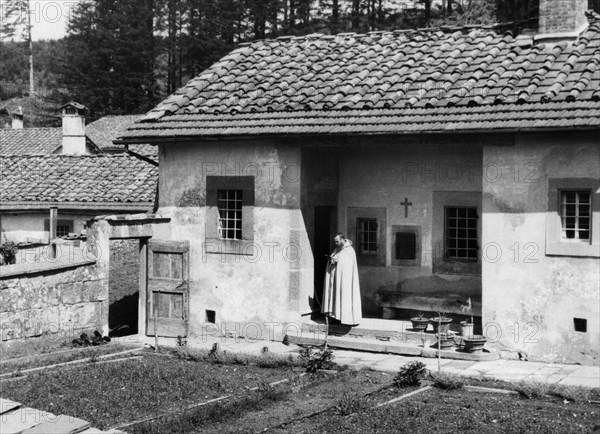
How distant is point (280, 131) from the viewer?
57.0ft

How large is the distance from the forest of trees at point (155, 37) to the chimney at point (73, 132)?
13.7 meters

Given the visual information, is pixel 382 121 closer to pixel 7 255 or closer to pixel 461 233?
pixel 461 233

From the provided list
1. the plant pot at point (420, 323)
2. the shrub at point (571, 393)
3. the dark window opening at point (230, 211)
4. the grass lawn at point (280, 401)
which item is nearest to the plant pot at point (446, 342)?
the plant pot at point (420, 323)

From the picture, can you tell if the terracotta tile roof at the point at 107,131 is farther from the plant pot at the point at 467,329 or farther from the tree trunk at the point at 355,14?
the plant pot at the point at 467,329

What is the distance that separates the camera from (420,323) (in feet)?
55.5

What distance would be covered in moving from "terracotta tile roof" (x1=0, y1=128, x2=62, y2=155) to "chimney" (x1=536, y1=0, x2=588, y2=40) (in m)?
25.7

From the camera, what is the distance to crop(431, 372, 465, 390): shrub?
531 inches

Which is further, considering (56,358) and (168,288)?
(168,288)

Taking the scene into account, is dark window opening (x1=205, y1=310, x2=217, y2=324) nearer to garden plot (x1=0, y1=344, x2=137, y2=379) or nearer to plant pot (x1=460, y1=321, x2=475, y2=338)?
garden plot (x1=0, y1=344, x2=137, y2=379)

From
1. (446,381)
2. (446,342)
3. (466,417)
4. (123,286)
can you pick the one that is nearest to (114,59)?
(123,286)

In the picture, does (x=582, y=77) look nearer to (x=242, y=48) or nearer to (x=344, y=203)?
(x=344, y=203)

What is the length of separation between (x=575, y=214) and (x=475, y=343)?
9.07 ft

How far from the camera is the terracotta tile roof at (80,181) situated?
2616cm

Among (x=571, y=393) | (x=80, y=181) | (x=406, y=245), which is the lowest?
(x=571, y=393)
